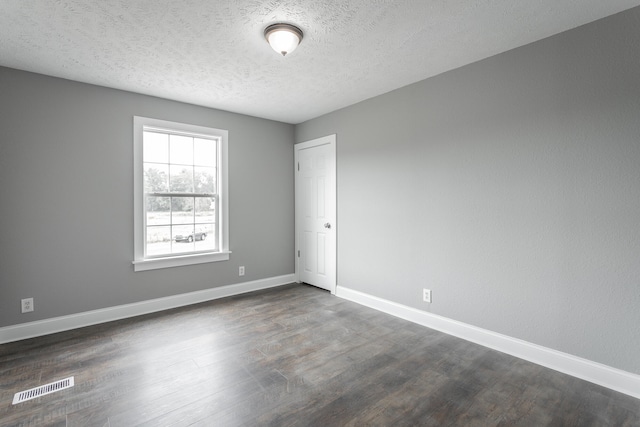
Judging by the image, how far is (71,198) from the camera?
10.4ft

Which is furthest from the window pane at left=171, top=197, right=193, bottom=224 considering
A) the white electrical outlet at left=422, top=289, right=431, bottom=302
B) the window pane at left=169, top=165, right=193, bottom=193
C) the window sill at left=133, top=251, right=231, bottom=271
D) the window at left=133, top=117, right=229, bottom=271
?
the white electrical outlet at left=422, top=289, right=431, bottom=302

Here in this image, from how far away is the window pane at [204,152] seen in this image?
13.3 feet

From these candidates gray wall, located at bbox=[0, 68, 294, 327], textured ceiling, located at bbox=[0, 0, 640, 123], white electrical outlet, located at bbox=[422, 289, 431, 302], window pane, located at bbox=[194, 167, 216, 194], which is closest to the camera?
textured ceiling, located at bbox=[0, 0, 640, 123]

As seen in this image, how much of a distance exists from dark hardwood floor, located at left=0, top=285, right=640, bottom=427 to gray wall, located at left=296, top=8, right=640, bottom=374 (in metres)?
0.42

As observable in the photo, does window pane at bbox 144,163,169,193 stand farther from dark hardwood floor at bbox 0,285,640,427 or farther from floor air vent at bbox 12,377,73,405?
floor air vent at bbox 12,377,73,405

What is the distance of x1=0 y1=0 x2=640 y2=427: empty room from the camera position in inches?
80.7

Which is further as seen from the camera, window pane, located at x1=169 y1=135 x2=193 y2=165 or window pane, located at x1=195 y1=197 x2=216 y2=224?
window pane, located at x1=195 y1=197 x2=216 y2=224

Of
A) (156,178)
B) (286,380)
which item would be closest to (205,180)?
(156,178)

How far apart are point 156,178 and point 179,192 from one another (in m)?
0.31

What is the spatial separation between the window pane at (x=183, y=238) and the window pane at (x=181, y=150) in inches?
33.5

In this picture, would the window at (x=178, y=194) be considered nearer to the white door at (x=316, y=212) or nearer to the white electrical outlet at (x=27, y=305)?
the white electrical outlet at (x=27, y=305)

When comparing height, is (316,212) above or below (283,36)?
below

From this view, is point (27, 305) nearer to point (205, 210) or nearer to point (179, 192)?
point (179, 192)

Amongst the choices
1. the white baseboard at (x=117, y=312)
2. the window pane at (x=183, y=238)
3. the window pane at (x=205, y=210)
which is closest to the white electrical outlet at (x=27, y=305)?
the white baseboard at (x=117, y=312)
